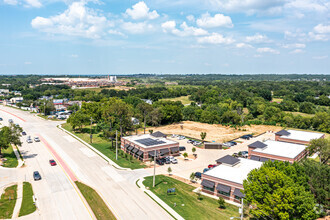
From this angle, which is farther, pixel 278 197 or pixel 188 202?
pixel 188 202

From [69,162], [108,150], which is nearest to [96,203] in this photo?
[69,162]

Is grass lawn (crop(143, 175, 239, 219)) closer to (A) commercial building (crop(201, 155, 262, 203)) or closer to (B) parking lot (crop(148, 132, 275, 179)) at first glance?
(A) commercial building (crop(201, 155, 262, 203))

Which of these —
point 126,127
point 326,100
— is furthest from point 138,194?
point 326,100

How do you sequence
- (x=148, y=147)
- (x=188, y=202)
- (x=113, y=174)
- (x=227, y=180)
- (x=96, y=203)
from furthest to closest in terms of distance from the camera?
(x=148, y=147), (x=113, y=174), (x=227, y=180), (x=188, y=202), (x=96, y=203)

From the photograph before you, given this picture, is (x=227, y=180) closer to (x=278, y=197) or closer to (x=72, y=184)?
(x=278, y=197)

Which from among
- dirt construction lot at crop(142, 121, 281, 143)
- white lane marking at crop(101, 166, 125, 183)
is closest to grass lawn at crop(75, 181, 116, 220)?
white lane marking at crop(101, 166, 125, 183)

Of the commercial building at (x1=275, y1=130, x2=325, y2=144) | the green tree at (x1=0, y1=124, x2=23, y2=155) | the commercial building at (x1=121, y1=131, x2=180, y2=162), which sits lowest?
the commercial building at (x1=121, y1=131, x2=180, y2=162)
